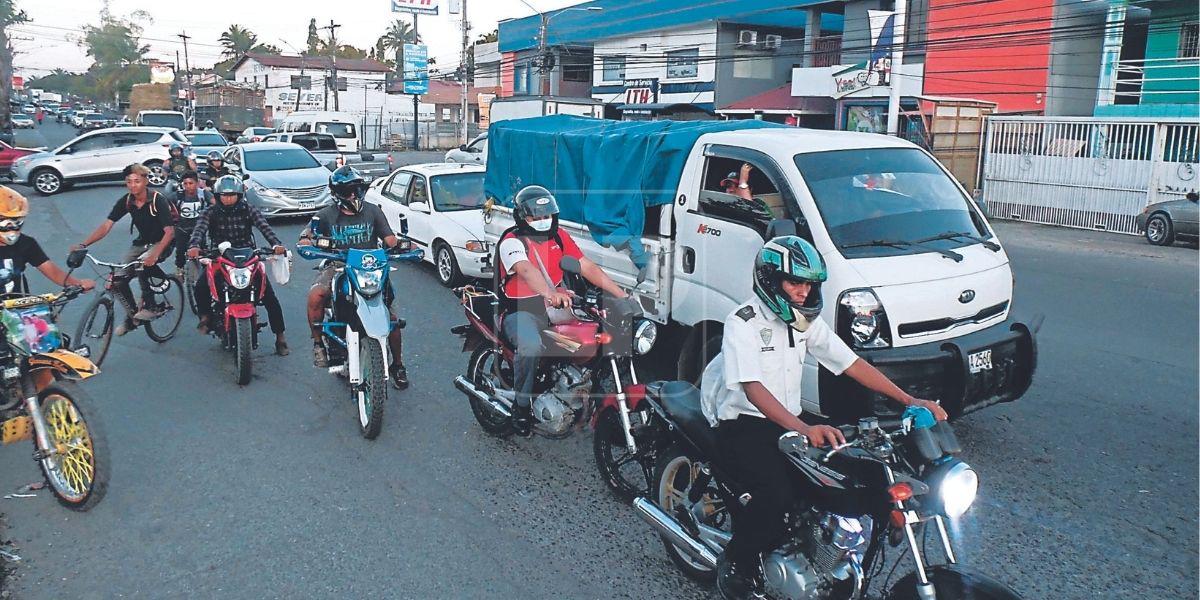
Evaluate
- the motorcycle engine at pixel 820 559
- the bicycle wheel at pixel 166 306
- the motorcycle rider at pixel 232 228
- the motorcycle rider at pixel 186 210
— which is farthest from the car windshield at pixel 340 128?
the motorcycle engine at pixel 820 559

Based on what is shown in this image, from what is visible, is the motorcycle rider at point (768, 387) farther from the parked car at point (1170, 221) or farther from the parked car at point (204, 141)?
the parked car at point (204, 141)

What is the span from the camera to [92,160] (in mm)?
24609

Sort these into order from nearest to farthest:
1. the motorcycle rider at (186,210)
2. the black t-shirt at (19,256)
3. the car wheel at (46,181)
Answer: the black t-shirt at (19,256)
the motorcycle rider at (186,210)
the car wheel at (46,181)

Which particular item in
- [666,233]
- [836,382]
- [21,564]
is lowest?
[21,564]

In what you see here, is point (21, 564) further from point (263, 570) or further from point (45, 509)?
point (263, 570)

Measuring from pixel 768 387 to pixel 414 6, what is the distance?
204 ft

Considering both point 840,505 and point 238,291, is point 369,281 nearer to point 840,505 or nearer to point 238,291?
point 238,291

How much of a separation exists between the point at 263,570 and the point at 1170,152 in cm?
1893

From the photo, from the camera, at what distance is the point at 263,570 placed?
14.0 feet

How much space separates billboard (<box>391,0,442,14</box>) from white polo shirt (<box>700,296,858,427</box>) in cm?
6137

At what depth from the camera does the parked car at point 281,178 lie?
17.1m

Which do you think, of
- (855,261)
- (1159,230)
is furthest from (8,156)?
(1159,230)

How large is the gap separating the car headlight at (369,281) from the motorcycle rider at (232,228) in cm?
179

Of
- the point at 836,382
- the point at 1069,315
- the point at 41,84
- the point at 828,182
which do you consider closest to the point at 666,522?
the point at 836,382
